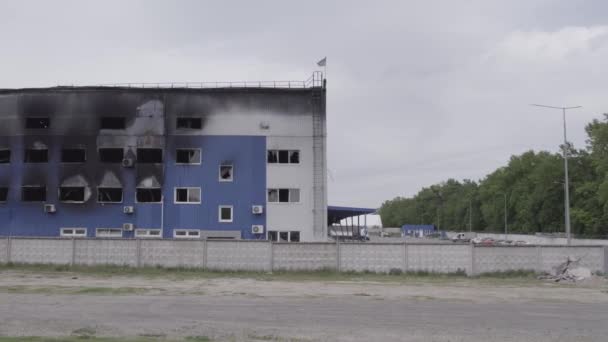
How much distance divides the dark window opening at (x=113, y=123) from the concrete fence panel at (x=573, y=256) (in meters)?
29.7

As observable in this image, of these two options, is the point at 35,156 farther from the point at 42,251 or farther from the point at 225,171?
the point at 42,251

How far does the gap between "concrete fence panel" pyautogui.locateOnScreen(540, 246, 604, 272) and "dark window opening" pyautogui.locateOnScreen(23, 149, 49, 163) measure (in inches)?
1342

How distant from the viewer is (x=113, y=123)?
47469mm

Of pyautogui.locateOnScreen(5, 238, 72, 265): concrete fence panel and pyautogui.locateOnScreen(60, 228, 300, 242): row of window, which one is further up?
pyautogui.locateOnScreen(60, 228, 300, 242): row of window

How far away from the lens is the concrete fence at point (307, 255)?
31469 mm

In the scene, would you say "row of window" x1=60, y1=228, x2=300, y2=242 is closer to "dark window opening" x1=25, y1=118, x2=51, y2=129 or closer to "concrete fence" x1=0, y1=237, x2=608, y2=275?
"dark window opening" x1=25, y1=118, x2=51, y2=129

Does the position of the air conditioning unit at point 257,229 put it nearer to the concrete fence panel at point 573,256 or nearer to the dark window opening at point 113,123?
the dark window opening at point 113,123

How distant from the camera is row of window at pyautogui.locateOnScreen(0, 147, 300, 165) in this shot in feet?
153

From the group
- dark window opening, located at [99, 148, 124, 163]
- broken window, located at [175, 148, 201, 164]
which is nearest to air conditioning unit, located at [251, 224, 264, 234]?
broken window, located at [175, 148, 201, 164]

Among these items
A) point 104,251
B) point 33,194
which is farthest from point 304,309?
point 33,194

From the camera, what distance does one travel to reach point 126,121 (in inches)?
1861

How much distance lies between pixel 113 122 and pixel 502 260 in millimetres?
28946

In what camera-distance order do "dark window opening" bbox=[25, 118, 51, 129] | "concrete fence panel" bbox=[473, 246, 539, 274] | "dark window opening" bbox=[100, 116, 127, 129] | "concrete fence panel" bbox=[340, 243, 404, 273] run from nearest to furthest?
"concrete fence panel" bbox=[473, 246, 539, 274]
"concrete fence panel" bbox=[340, 243, 404, 273]
"dark window opening" bbox=[100, 116, 127, 129]
"dark window opening" bbox=[25, 118, 51, 129]

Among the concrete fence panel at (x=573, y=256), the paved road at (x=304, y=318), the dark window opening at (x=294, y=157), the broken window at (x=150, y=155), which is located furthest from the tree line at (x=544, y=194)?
the paved road at (x=304, y=318)
